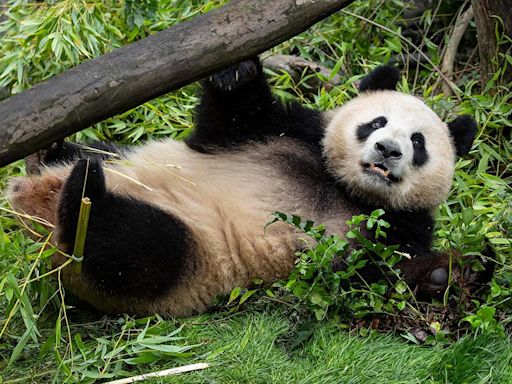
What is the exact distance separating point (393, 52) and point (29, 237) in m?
4.41

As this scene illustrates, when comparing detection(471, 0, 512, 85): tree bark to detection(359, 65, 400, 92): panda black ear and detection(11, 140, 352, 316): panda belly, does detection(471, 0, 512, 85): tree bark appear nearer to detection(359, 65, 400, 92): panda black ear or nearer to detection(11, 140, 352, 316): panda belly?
detection(359, 65, 400, 92): panda black ear

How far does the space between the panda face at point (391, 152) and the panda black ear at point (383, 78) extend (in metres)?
0.14

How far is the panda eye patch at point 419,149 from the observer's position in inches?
209

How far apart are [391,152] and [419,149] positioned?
0.34 m

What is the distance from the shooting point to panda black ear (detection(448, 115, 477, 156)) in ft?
18.5

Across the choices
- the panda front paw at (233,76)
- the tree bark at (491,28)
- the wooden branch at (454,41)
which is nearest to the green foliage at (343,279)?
Result: the panda front paw at (233,76)

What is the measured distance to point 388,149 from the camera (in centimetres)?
509

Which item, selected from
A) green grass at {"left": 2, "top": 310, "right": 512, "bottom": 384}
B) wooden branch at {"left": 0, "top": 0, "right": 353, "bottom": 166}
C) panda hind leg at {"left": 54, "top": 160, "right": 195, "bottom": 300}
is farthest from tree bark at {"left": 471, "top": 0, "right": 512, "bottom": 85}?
panda hind leg at {"left": 54, "top": 160, "right": 195, "bottom": 300}

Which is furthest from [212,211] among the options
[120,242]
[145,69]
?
[145,69]

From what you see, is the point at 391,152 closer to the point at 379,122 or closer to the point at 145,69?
the point at 379,122

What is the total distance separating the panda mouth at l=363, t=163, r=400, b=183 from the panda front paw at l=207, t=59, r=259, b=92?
0.95m

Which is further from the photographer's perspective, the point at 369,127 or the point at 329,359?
the point at 369,127

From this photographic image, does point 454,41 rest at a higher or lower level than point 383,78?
lower

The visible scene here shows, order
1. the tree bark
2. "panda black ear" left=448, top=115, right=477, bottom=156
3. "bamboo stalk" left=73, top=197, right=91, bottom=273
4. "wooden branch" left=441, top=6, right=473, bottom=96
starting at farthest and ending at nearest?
"wooden branch" left=441, top=6, right=473, bottom=96 → the tree bark → "panda black ear" left=448, top=115, right=477, bottom=156 → "bamboo stalk" left=73, top=197, right=91, bottom=273
